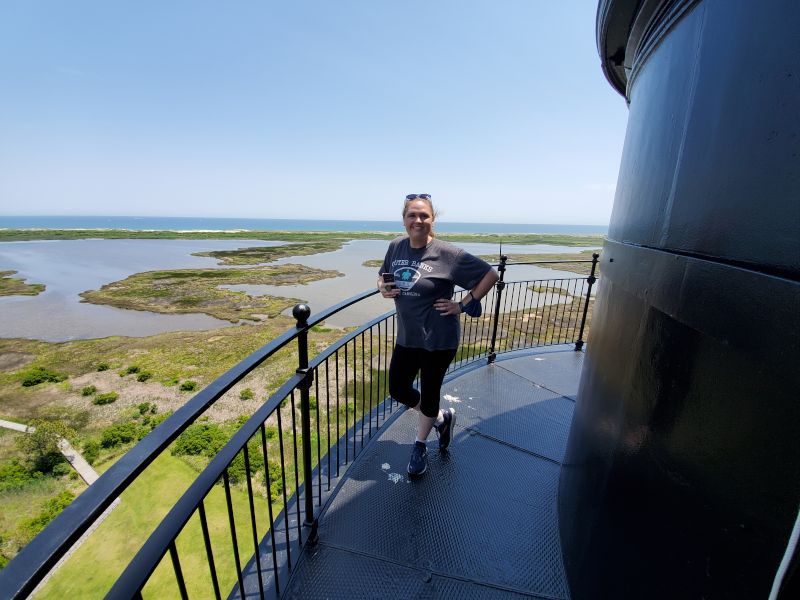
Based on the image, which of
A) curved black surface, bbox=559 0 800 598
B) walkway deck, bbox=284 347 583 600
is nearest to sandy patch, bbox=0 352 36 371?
walkway deck, bbox=284 347 583 600

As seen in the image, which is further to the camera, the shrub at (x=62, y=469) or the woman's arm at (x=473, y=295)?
the shrub at (x=62, y=469)

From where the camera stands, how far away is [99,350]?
17000mm

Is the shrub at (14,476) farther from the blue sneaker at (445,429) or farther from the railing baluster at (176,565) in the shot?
the railing baluster at (176,565)

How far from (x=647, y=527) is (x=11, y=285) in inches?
1657

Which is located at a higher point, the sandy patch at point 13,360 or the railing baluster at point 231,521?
the railing baluster at point 231,521

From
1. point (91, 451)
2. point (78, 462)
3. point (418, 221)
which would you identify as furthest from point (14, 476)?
point (418, 221)

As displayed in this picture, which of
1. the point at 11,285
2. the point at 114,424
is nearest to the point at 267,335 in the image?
the point at 114,424

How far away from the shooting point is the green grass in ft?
19.5

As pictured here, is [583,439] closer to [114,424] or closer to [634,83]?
[634,83]

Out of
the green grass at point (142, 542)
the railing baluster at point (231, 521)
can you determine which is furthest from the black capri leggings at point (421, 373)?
the green grass at point (142, 542)

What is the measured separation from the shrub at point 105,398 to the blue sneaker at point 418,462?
13.7 m

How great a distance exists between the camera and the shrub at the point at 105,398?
40.5ft

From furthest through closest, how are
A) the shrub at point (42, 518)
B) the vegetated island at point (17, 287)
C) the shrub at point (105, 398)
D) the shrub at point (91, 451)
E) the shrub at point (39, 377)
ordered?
the vegetated island at point (17, 287)
the shrub at point (39, 377)
the shrub at point (105, 398)
the shrub at point (91, 451)
the shrub at point (42, 518)

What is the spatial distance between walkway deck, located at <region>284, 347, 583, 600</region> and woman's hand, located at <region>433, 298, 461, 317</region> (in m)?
1.45
